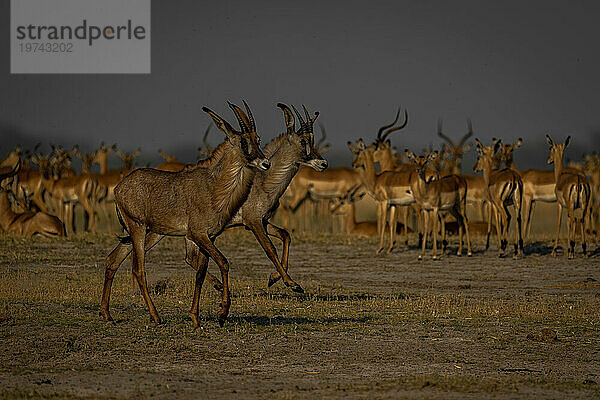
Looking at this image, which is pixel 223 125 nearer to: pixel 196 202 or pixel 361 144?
pixel 196 202

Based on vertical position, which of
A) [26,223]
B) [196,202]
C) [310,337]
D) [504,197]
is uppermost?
[196,202]

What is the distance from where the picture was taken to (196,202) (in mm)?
11391

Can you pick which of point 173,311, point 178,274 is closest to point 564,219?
point 178,274

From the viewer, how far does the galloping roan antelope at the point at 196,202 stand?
11.3 m

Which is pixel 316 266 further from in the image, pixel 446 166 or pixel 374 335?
pixel 446 166

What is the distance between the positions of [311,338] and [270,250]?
11.3ft

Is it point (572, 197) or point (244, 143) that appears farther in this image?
point (572, 197)

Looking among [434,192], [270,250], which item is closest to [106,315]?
[270,250]

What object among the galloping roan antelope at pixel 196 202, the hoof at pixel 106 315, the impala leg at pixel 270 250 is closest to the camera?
the galloping roan antelope at pixel 196 202

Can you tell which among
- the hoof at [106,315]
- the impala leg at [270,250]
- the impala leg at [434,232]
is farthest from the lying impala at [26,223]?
the hoof at [106,315]

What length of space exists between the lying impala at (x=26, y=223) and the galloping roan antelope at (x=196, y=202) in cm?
1456

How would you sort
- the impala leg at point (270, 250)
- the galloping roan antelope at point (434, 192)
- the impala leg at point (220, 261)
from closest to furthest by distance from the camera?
the impala leg at point (220, 261), the impala leg at point (270, 250), the galloping roan antelope at point (434, 192)

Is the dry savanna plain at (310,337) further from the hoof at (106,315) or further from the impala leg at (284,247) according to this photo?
the impala leg at (284,247)

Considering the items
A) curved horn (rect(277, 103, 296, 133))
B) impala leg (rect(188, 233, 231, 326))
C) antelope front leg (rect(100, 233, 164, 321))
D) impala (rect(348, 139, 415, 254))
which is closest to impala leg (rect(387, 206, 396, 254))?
impala (rect(348, 139, 415, 254))
